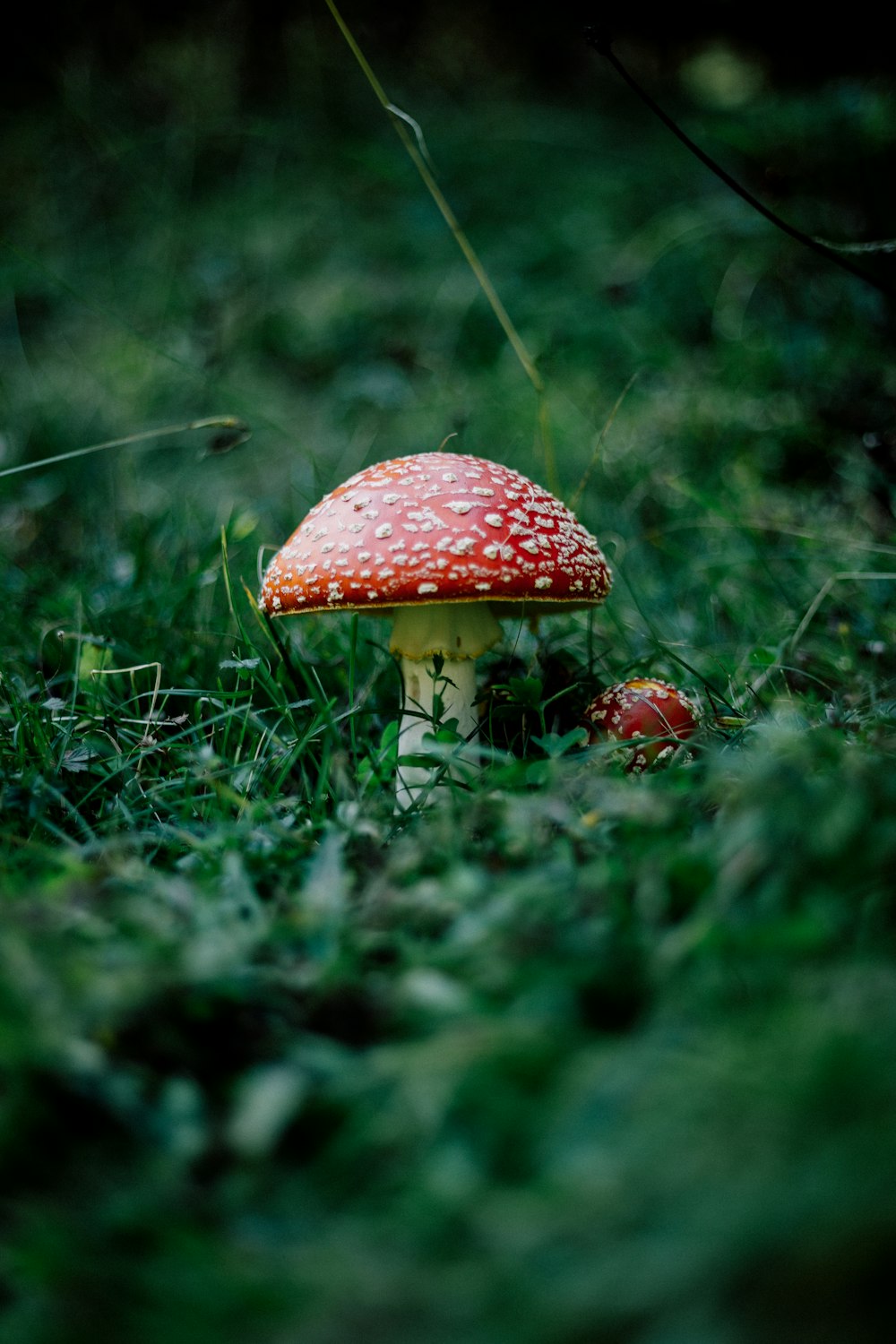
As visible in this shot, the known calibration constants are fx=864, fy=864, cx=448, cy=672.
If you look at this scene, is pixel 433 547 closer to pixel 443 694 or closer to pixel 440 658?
pixel 440 658

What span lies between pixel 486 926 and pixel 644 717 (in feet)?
4.09

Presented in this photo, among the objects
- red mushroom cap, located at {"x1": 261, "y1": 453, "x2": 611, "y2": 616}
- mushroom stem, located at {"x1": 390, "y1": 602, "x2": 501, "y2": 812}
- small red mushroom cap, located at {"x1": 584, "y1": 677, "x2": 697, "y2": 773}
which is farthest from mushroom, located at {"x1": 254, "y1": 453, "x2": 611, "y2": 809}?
small red mushroom cap, located at {"x1": 584, "y1": 677, "x2": 697, "y2": 773}

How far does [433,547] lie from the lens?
7.08ft

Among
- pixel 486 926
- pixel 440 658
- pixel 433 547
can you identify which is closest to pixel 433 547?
pixel 433 547

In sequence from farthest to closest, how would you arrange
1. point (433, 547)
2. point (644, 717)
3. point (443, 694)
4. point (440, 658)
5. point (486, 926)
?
point (443, 694) → point (440, 658) → point (644, 717) → point (433, 547) → point (486, 926)

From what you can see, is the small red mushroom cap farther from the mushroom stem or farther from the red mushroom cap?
the mushroom stem

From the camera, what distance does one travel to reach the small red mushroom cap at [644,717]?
2414mm

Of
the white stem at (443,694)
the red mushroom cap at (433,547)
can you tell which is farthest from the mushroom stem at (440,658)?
the red mushroom cap at (433,547)

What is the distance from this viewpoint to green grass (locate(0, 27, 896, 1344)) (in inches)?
34.2

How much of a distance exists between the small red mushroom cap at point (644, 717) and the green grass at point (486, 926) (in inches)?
4.2

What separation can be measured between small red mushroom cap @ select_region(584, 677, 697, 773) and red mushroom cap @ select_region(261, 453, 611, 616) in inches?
12.2

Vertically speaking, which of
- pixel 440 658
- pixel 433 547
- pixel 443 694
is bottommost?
pixel 443 694

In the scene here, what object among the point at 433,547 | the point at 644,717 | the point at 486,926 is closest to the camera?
the point at 486,926

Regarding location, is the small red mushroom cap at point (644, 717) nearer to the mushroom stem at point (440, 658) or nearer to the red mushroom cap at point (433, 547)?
the red mushroom cap at point (433, 547)
